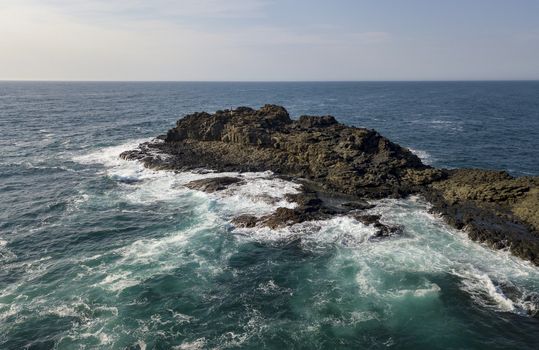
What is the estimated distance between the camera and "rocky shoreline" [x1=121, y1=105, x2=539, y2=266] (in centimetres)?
3919

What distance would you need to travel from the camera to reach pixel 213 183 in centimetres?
5084

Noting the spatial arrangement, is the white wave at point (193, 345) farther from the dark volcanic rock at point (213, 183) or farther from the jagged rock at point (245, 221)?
the dark volcanic rock at point (213, 183)

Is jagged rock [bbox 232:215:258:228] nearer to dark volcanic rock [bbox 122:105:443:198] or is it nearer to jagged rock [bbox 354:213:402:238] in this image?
jagged rock [bbox 354:213:402:238]

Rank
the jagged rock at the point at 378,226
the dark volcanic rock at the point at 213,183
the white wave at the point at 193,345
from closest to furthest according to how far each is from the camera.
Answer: the white wave at the point at 193,345, the jagged rock at the point at 378,226, the dark volcanic rock at the point at 213,183

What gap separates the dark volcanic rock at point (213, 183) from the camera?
49844 millimetres

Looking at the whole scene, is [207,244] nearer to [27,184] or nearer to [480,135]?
[27,184]

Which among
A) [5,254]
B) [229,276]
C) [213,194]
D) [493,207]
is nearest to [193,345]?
[229,276]

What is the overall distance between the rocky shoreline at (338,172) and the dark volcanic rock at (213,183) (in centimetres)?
14

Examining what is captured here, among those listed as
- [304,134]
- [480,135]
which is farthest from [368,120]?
[304,134]

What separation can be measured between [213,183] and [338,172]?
17.3m

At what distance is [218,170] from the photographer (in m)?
57.2

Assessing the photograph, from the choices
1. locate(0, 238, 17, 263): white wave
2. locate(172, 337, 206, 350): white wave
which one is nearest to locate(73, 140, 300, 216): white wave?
locate(0, 238, 17, 263): white wave

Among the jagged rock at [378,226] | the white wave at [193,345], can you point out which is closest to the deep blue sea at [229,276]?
the white wave at [193,345]

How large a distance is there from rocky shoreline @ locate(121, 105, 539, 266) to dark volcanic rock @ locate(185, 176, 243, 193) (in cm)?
14
